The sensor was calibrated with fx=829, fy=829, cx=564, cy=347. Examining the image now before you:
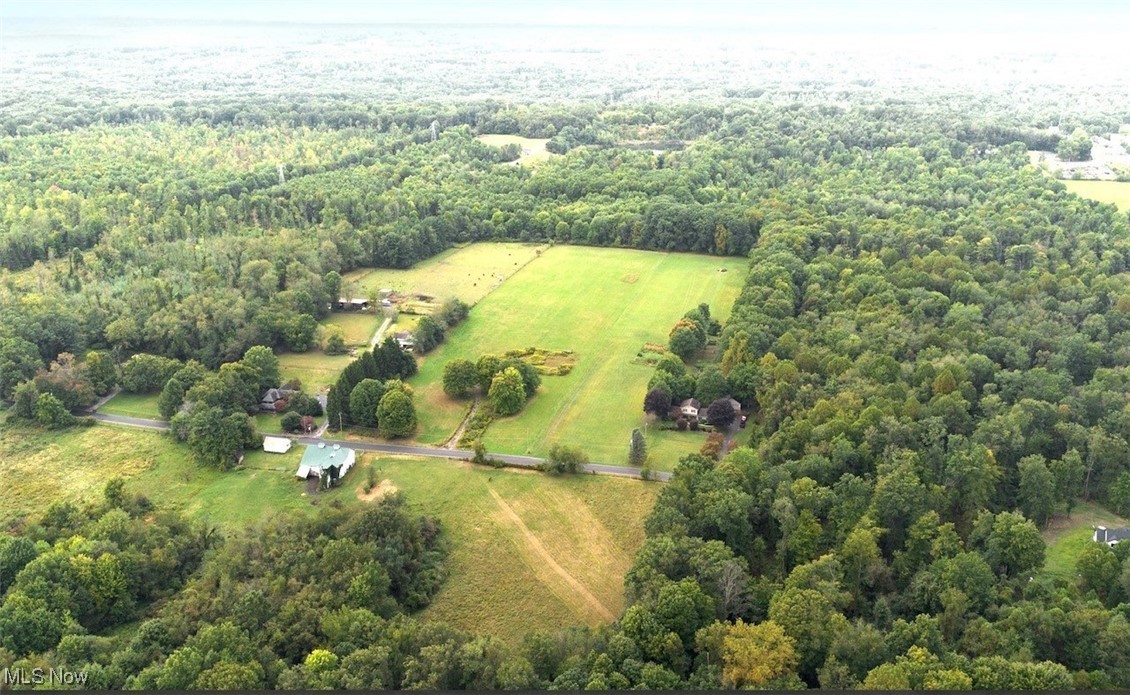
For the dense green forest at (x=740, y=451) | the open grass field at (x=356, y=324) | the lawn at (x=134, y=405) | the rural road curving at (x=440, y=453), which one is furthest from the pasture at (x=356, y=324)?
the rural road curving at (x=440, y=453)

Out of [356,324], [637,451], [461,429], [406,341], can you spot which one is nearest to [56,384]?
[356,324]

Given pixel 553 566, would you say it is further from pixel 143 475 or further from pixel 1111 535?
pixel 1111 535

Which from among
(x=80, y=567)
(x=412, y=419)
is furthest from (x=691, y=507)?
(x=80, y=567)

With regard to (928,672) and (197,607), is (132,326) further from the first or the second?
(928,672)

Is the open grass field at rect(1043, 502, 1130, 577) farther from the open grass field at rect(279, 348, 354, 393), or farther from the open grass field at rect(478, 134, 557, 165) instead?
the open grass field at rect(478, 134, 557, 165)

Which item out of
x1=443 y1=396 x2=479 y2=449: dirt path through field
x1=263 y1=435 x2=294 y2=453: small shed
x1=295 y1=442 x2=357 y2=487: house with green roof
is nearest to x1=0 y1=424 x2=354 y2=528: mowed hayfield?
x1=263 y1=435 x2=294 y2=453: small shed

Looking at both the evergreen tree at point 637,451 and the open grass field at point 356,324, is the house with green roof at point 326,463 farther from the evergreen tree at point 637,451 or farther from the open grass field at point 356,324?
the open grass field at point 356,324
